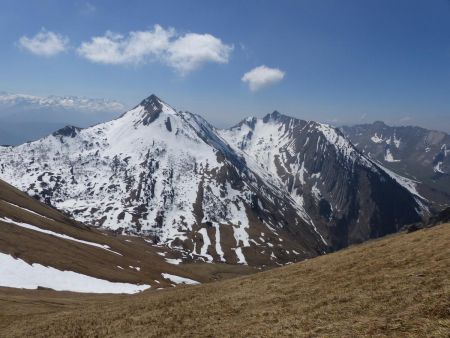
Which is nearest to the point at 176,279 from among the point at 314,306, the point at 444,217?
the point at 444,217

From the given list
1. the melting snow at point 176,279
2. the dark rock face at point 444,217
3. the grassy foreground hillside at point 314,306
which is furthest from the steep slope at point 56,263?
the dark rock face at point 444,217

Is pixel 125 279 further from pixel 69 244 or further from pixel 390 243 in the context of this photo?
pixel 390 243

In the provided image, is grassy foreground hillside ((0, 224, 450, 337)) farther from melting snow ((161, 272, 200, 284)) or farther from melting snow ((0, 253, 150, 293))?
melting snow ((161, 272, 200, 284))

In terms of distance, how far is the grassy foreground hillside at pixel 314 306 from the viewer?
2134 centimetres

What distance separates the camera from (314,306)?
26.6 metres

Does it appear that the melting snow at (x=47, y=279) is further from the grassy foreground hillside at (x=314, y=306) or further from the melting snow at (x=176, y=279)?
the melting snow at (x=176, y=279)

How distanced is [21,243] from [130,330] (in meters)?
74.8

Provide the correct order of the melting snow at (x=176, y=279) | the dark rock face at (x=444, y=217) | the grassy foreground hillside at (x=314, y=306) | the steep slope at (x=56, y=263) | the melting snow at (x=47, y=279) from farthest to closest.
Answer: the melting snow at (x=176, y=279)
the dark rock face at (x=444, y=217)
the steep slope at (x=56, y=263)
the melting snow at (x=47, y=279)
the grassy foreground hillside at (x=314, y=306)

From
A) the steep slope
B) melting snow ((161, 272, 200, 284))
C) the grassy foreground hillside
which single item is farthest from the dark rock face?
the grassy foreground hillside

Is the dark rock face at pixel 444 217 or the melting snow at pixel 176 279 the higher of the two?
the dark rock face at pixel 444 217

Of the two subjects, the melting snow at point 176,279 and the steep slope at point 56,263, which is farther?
the melting snow at point 176,279

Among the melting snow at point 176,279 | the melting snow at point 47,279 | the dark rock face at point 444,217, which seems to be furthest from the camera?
the melting snow at point 176,279

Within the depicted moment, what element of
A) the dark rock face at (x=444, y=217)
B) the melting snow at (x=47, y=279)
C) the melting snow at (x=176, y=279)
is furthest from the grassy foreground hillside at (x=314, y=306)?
the melting snow at (x=176, y=279)

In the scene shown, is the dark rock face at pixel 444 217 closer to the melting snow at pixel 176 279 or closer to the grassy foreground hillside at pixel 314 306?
the melting snow at pixel 176 279
